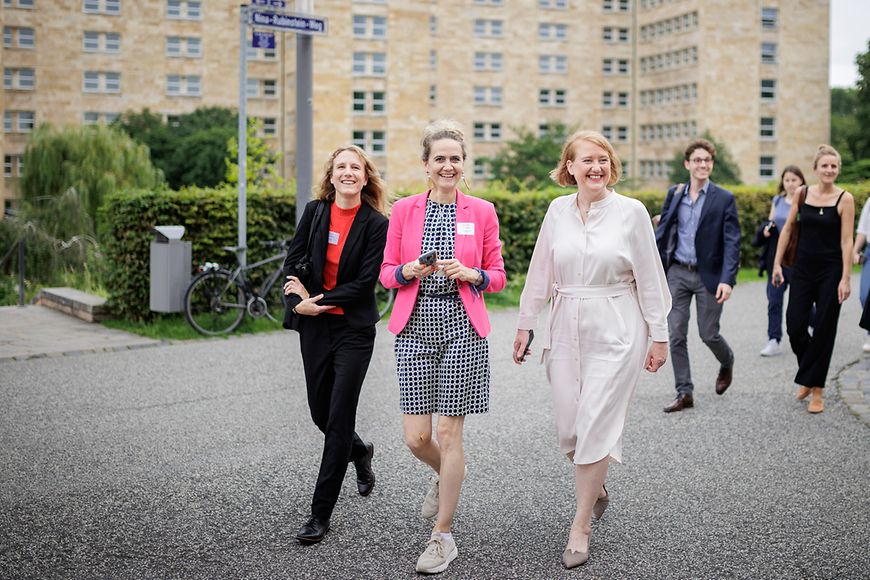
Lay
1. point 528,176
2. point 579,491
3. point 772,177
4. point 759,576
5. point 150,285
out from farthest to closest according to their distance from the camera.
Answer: point 772,177 < point 528,176 < point 150,285 < point 579,491 < point 759,576

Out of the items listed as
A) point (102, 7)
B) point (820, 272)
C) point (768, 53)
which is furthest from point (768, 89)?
point (820, 272)

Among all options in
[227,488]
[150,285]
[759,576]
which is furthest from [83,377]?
[759,576]

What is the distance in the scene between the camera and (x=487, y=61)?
10012cm

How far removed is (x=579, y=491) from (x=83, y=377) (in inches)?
260

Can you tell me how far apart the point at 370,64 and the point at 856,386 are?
3064 inches

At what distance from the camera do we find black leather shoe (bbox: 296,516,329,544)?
5.39 metres

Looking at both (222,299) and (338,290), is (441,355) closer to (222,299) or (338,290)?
(338,290)

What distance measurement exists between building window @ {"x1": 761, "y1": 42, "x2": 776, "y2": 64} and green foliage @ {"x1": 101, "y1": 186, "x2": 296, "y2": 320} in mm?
87018

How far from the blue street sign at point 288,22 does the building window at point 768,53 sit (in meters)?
88.1

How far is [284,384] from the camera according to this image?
10.3 m

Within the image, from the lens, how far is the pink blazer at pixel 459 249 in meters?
5.41

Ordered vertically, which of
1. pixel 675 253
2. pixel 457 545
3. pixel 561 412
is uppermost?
pixel 675 253

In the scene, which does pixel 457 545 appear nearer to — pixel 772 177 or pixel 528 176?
pixel 528 176

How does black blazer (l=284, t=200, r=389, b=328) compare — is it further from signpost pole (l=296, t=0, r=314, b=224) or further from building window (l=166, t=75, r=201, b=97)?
building window (l=166, t=75, r=201, b=97)
